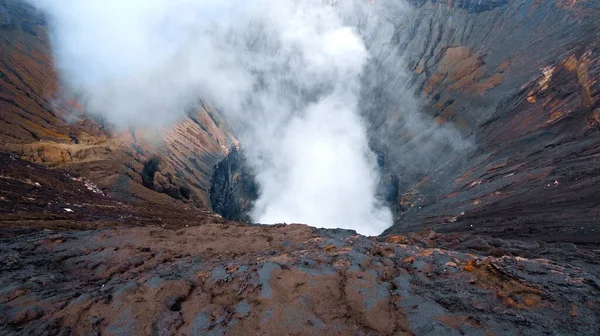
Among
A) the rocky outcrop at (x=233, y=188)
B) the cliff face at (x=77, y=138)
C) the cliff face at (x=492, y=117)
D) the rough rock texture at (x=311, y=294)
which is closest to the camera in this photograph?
the rough rock texture at (x=311, y=294)

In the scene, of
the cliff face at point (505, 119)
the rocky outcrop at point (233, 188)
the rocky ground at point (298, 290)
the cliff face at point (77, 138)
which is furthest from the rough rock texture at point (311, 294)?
the rocky outcrop at point (233, 188)

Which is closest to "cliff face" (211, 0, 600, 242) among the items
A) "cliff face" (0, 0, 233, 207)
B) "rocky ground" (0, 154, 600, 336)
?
"rocky ground" (0, 154, 600, 336)

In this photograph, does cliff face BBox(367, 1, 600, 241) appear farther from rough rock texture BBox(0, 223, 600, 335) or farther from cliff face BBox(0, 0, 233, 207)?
cliff face BBox(0, 0, 233, 207)

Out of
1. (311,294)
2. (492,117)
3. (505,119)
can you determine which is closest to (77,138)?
(311,294)

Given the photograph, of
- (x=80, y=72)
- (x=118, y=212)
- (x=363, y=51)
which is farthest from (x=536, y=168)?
(x=363, y=51)

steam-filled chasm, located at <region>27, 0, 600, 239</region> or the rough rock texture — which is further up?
steam-filled chasm, located at <region>27, 0, 600, 239</region>

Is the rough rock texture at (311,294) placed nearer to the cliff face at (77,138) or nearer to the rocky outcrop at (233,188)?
the cliff face at (77,138)
